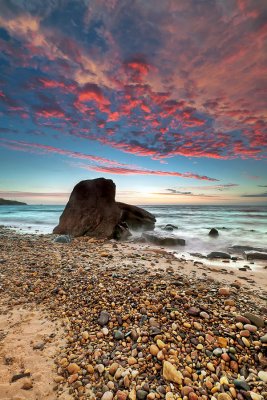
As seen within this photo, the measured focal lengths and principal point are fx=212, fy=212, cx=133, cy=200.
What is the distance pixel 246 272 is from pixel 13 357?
6513 millimetres

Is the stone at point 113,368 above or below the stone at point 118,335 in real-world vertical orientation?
below

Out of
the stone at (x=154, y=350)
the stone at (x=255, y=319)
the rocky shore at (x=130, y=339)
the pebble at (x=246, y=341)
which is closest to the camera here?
the rocky shore at (x=130, y=339)

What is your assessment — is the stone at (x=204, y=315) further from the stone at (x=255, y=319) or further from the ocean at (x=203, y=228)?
the ocean at (x=203, y=228)

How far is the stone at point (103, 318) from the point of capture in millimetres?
3113

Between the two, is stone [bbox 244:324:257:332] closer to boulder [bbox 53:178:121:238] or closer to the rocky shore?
the rocky shore

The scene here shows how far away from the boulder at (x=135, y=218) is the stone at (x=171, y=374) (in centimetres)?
1361

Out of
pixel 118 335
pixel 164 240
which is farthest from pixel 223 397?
pixel 164 240

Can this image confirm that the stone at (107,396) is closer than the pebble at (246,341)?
Yes

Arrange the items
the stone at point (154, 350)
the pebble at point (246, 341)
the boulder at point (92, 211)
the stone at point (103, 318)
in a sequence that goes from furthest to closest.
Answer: the boulder at point (92, 211) < the stone at point (103, 318) < the pebble at point (246, 341) < the stone at point (154, 350)

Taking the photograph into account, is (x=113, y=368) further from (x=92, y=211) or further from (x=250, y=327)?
(x=92, y=211)

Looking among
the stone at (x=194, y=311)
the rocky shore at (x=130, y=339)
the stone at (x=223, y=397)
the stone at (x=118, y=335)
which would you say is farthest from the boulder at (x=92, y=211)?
the stone at (x=223, y=397)

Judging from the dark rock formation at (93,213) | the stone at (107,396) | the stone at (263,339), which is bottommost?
the stone at (107,396)

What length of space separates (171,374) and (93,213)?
32.8ft

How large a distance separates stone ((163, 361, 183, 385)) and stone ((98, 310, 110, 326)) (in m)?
1.10
